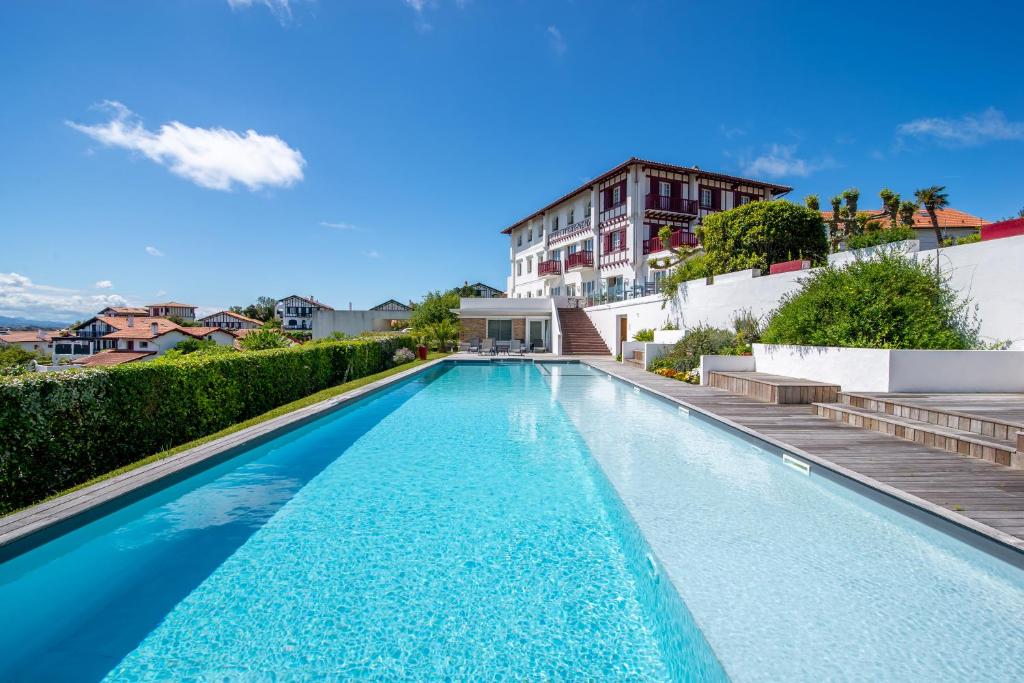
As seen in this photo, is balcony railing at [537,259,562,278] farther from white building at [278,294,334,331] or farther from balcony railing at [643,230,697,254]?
white building at [278,294,334,331]

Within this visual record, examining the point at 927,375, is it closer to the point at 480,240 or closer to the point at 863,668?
the point at 863,668

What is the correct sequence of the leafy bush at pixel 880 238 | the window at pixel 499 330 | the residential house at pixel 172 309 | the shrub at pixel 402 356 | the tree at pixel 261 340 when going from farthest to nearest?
the residential house at pixel 172 309, the window at pixel 499 330, the shrub at pixel 402 356, the tree at pixel 261 340, the leafy bush at pixel 880 238

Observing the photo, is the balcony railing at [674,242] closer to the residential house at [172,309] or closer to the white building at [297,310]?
the white building at [297,310]

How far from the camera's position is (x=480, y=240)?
1793 inches

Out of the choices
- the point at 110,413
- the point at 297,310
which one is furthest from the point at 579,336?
the point at 297,310

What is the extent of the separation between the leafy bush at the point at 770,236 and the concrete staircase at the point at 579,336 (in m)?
10.1

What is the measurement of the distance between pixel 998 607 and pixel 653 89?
21.6 metres

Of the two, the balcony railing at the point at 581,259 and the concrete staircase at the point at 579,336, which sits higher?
the balcony railing at the point at 581,259

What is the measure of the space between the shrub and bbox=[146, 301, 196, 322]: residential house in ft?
358

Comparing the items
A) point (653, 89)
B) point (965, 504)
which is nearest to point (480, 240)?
point (653, 89)

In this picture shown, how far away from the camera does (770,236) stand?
49.6ft

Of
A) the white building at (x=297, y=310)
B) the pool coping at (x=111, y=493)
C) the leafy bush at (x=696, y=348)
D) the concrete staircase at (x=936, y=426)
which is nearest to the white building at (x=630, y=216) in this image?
the leafy bush at (x=696, y=348)

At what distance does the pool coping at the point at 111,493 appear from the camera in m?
3.50

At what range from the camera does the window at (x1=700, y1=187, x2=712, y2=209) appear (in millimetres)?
28125
